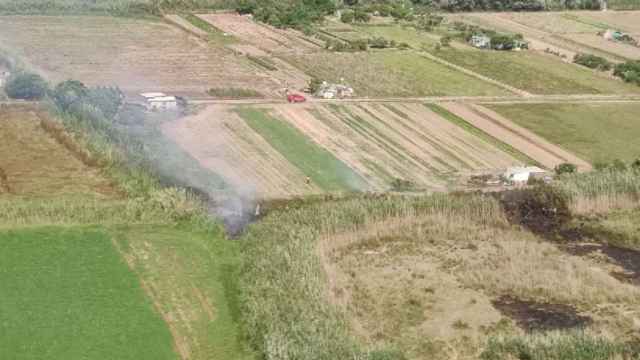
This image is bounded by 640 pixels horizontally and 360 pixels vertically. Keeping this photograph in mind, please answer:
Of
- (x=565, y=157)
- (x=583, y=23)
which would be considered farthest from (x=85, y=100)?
(x=583, y=23)

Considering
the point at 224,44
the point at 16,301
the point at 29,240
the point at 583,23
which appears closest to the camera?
the point at 16,301

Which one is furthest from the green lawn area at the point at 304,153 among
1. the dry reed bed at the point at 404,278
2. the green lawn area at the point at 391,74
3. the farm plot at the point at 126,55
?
the green lawn area at the point at 391,74

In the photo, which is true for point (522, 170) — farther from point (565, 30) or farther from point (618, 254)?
point (565, 30)

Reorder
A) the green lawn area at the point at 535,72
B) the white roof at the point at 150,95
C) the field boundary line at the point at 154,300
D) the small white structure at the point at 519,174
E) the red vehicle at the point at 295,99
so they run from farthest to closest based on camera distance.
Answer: the green lawn area at the point at 535,72, the red vehicle at the point at 295,99, the white roof at the point at 150,95, the small white structure at the point at 519,174, the field boundary line at the point at 154,300

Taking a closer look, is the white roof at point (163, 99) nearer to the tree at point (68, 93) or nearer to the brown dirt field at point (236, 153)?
the brown dirt field at point (236, 153)

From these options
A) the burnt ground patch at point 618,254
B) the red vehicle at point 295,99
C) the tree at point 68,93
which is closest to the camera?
the burnt ground patch at point 618,254

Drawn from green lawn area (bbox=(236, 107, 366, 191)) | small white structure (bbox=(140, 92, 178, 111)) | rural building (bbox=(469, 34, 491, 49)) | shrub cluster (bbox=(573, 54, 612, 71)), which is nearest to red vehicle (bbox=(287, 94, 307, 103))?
green lawn area (bbox=(236, 107, 366, 191))

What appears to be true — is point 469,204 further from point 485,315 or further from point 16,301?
point 16,301

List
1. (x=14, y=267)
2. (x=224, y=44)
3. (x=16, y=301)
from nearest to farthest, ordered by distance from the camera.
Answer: (x=16, y=301) → (x=14, y=267) → (x=224, y=44)
